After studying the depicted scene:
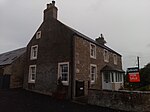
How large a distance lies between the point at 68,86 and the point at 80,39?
5.07 m

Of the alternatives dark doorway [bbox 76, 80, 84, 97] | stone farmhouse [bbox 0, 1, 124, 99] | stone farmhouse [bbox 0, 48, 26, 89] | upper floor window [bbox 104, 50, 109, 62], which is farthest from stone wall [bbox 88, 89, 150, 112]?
stone farmhouse [bbox 0, 48, 26, 89]

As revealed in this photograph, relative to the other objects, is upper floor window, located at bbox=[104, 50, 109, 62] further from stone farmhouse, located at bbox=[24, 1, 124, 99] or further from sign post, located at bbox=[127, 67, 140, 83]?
sign post, located at bbox=[127, 67, 140, 83]

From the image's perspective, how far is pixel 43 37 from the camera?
64.3ft

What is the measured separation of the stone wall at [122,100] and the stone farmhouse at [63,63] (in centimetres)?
310

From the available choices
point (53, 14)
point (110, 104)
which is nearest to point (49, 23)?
point (53, 14)

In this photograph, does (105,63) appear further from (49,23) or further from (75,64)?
(49,23)

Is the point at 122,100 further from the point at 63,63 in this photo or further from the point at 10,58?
the point at 10,58

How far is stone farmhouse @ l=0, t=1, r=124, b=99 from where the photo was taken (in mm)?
15781

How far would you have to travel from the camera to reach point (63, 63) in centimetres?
1636

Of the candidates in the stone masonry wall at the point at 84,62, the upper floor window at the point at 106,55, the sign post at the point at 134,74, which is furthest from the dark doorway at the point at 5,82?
the sign post at the point at 134,74

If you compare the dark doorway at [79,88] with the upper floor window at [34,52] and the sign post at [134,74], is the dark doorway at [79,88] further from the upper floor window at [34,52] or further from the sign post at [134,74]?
the upper floor window at [34,52]

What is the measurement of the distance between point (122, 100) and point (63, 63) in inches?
286

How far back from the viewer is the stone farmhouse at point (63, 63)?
15.8 meters

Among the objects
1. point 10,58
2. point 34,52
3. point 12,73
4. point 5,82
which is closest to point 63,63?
A: point 34,52
